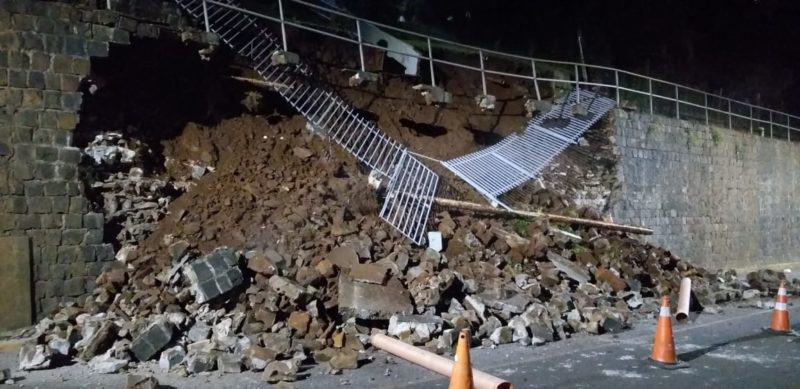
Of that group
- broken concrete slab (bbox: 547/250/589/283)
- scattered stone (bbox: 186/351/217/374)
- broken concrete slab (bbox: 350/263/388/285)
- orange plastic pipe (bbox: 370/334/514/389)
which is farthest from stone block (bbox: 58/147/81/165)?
broken concrete slab (bbox: 547/250/589/283)

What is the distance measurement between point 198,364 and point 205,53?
4940 millimetres

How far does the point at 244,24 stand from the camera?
10.2 m

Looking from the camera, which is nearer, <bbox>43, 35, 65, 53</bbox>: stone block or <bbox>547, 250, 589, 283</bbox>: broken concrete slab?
<bbox>43, 35, 65, 53</bbox>: stone block

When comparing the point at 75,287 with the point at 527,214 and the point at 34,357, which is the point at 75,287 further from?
the point at 527,214

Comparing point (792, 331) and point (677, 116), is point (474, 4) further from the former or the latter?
point (792, 331)

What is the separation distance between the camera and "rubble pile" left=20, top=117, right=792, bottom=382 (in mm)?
6371

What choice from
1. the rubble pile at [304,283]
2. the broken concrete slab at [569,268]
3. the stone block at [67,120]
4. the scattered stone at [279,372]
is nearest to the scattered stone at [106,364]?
the rubble pile at [304,283]

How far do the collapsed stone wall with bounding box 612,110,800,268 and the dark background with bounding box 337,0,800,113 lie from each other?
249cm

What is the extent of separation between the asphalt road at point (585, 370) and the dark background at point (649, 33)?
27.8 ft

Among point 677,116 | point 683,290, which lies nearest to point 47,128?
point 683,290

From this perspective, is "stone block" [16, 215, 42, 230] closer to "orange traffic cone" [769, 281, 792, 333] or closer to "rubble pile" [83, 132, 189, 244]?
"rubble pile" [83, 132, 189, 244]

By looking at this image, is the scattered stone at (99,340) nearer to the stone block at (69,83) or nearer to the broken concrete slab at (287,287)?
the broken concrete slab at (287,287)

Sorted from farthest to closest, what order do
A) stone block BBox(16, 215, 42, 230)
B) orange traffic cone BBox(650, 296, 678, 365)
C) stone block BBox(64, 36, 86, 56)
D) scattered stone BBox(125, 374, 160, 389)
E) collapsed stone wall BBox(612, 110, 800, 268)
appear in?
collapsed stone wall BBox(612, 110, 800, 268) < stone block BBox(64, 36, 86, 56) < stone block BBox(16, 215, 42, 230) < orange traffic cone BBox(650, 296, 678, 365) < scattered stone BBox(125, 374, 160, 389)

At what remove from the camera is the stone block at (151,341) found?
6211mm
